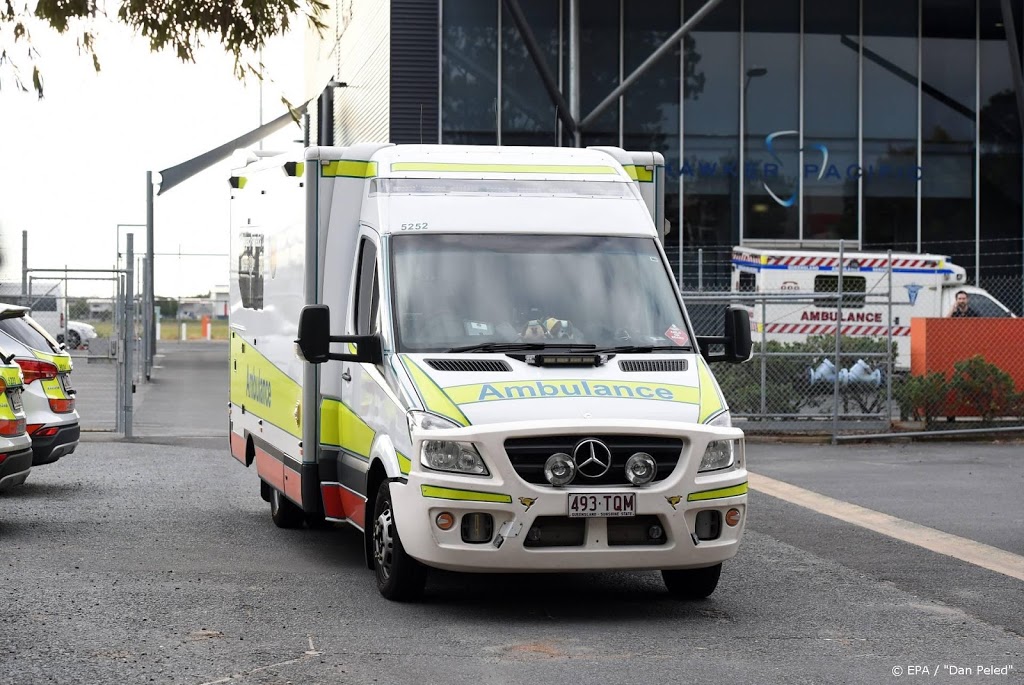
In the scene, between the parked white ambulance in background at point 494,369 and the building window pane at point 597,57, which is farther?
the building window pane at point 597,57

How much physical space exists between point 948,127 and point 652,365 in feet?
81.2

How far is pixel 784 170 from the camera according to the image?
31.2 metres

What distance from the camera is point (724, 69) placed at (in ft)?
102

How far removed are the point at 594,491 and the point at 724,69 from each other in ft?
79.7

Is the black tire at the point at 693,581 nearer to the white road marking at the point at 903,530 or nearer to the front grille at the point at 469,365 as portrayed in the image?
the front grille at the point at 469,365

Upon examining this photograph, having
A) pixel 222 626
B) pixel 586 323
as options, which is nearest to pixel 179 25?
pixel 586 323

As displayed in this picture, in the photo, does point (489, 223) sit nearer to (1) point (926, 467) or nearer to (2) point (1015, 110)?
(1) point (926, 467)

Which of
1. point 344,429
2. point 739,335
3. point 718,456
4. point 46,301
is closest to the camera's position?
point 718,456

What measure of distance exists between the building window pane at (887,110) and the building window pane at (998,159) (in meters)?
1.49

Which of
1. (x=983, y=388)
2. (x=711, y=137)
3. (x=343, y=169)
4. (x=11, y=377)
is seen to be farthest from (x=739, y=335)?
(x=711, y=137)

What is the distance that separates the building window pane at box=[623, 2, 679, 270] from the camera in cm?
3097

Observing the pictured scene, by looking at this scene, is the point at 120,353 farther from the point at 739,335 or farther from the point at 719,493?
the point at 719,493

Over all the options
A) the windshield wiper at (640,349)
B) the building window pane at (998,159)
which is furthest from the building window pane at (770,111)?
the windshield wiper at (640,349)

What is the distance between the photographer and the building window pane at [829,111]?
31250mm
